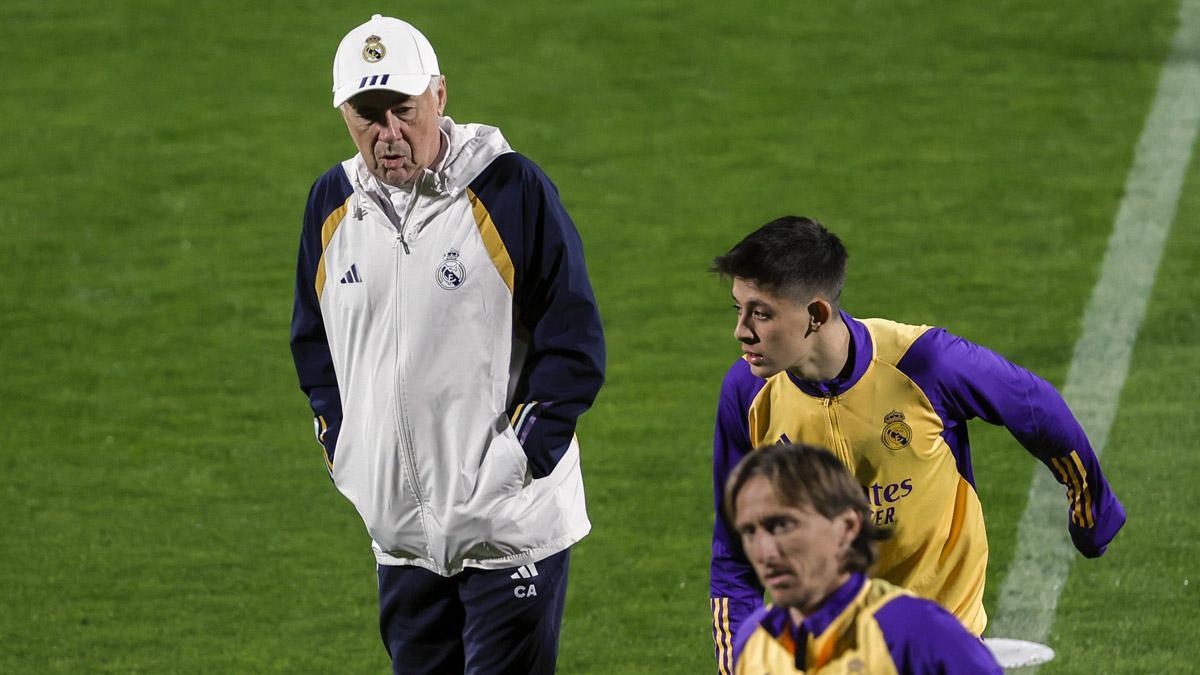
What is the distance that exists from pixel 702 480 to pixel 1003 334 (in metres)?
1.80

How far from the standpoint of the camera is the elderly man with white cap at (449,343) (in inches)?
144

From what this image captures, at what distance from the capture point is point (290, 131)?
10586 millimetres

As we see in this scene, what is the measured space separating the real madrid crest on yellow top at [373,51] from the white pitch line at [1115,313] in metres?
3.01

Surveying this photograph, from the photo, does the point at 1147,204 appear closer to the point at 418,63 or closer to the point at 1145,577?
the point at 1145,577

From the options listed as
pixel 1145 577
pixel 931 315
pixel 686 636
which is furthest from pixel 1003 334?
pixel 686 636

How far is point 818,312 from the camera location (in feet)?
11.2

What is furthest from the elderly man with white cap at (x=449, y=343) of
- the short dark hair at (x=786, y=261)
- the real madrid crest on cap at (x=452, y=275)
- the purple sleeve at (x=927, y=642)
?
the purple sleeve at (x=927, y=642)

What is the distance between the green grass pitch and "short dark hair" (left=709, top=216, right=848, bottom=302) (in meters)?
2.40

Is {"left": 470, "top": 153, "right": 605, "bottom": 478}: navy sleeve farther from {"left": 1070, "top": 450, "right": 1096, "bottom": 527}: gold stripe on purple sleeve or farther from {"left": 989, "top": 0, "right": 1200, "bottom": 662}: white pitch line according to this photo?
{"left": 989, "top": 0, "right": 1200, "bottom": 662}: white pitch line

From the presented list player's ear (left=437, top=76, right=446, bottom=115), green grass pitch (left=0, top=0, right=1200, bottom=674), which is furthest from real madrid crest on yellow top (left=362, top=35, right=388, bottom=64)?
green grass pitch (left=0, top=0, right=1200, bottom=674)

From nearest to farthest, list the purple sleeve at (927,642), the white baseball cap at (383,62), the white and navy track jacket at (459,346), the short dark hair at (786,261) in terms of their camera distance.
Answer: the purple sleeve at (927,642) < the short dark hair at (786,261) < the white baseball cap at (383,62) < the white and navy track jacket at (459,346)

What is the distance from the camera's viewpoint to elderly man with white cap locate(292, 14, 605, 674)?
366cm

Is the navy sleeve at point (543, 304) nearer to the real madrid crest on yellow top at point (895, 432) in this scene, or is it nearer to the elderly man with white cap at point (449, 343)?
the elderly man with white cap at point (449, 343)

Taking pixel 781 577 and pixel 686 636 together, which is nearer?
pixel 781 577
